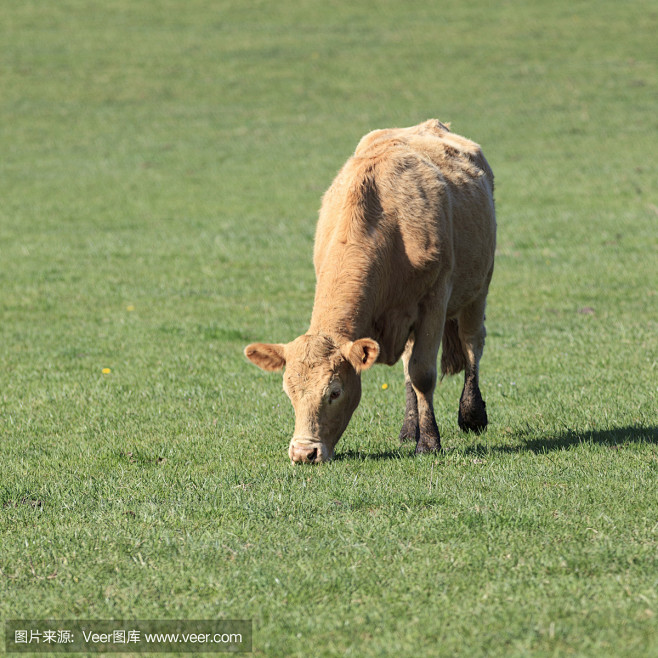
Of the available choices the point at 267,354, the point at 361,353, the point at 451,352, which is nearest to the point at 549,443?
the point at 451,352

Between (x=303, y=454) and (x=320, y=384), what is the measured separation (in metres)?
0.54

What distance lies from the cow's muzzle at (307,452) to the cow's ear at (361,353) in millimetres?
659

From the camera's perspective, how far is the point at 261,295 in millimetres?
15812

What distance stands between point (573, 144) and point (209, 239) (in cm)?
1359

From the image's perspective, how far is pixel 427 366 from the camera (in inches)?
314

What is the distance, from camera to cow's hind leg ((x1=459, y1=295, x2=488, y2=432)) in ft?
29.0

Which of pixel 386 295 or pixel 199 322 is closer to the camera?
pixel 386 295

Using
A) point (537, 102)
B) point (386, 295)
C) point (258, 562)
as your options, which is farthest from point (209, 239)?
point (537, 102)

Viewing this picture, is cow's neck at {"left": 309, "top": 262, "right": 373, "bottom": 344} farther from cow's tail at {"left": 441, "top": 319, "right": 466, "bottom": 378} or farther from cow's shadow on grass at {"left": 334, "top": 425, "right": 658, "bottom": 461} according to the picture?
cow's tail at {"left": 441, "top": 319, "right": 466, "bottom": 378}

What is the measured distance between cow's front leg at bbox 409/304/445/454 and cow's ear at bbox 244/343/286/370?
122cm

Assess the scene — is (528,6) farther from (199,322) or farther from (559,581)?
(559,581)

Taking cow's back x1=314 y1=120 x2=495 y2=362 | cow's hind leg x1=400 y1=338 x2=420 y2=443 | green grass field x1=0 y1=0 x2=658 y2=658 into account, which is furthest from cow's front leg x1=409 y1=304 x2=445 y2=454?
cow's hind leg x1=400 y1=338 x2=420 y2=443

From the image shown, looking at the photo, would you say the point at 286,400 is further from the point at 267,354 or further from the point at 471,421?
the point at 267,354

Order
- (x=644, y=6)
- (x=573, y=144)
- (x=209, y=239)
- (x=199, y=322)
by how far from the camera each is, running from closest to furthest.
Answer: (x=199, y=322), (x=209, y=239), (x=573, y=144), (x=644, y=6)
